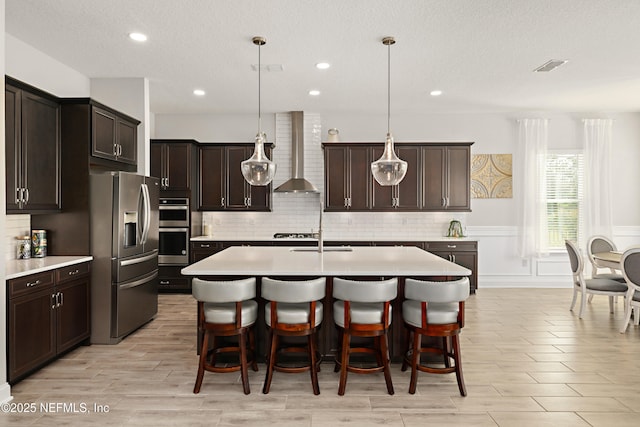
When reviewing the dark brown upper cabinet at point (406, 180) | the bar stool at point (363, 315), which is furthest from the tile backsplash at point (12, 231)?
the dark brown upper cabinet at point (406, 180)

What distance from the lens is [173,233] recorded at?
6.95 m

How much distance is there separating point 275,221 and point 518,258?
168 inches

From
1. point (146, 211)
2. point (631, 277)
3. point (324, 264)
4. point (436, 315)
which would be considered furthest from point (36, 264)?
point (631, 277)

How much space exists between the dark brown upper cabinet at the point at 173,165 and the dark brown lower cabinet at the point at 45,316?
282cm

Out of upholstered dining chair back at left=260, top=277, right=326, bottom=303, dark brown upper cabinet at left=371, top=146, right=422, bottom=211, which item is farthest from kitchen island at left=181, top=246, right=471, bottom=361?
dark brown upper cabinet at left=371, top=146, right=422, bottom=211

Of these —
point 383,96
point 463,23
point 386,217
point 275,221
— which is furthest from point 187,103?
point 463,23

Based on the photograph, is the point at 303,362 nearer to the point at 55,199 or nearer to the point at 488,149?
the point at 55,199

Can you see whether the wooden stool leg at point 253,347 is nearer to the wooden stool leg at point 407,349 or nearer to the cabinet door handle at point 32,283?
the wooden stool leg at point 407,349

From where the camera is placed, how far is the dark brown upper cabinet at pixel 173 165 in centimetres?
702

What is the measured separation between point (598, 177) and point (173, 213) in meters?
7.10

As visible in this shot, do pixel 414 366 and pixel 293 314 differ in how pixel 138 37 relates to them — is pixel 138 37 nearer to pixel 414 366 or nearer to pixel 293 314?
pixel 293 314

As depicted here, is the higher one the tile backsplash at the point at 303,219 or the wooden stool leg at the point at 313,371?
the tile backsplash at the point at 303,219

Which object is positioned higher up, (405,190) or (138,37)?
(138,37)

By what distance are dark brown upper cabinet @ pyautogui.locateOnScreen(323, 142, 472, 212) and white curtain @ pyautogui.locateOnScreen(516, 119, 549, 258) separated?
3.48 feet
